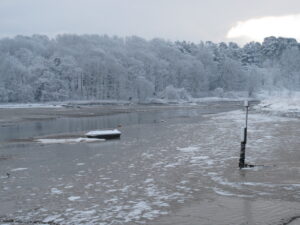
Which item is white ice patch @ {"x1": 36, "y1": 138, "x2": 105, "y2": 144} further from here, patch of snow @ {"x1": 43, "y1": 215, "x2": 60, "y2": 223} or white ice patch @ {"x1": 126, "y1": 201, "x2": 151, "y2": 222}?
patch of snow @ {"x1": 43, "y1": 215, "x2": 60, "y2": 223}

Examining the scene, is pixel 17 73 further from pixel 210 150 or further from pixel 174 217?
pixel 174 217

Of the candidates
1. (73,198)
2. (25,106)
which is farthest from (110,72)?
(73,198)

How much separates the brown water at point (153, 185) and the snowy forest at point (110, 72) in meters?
82.3

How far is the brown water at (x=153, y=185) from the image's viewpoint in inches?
492

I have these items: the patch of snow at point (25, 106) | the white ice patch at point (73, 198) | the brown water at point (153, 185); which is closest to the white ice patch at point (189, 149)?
the brown water at point (153, 185)

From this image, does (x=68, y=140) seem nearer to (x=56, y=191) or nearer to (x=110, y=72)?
(x=56, y=191)

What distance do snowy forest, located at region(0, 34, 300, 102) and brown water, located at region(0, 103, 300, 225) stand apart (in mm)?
82338

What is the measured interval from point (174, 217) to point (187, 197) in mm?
2256

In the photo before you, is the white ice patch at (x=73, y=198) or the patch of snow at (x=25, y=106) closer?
the white ice patch at (x=73, y=198)

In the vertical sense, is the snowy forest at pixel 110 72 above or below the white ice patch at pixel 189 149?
above

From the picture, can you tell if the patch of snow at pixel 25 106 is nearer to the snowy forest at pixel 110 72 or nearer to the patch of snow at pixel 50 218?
the snowy forest at pixel 110 72

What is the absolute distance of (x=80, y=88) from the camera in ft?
380

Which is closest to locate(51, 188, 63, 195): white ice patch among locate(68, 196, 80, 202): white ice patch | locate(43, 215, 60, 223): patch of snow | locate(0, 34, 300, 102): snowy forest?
locate(68, 196, 80, 202): white ice patch

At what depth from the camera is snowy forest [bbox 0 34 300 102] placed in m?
107
